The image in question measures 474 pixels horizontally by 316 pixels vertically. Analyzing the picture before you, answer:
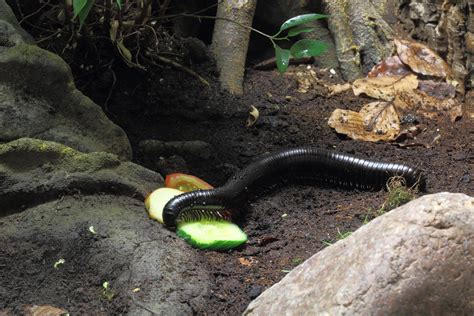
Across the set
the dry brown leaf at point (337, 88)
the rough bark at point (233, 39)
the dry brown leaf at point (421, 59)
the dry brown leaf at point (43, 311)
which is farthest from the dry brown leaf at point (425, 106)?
the dry brown leaf at point (43, 311)

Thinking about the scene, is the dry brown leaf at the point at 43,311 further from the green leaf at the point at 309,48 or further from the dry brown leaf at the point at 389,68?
the dry brown leaf at the point at 389,68

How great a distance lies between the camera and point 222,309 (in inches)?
98.7

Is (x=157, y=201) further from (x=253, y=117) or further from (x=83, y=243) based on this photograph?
(x=253, y=117)

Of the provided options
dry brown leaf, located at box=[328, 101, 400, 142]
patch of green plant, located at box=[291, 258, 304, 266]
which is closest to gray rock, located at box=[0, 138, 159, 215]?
patch of green plant, located at box=[291, 258, 304, 266]

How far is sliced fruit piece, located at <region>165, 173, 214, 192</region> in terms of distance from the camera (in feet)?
10.9

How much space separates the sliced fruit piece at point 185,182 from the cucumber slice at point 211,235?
272 mm

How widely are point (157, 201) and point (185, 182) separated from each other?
0.35 m

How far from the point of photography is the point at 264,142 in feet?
12.8

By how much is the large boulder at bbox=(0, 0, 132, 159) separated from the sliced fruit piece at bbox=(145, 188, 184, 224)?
33cm

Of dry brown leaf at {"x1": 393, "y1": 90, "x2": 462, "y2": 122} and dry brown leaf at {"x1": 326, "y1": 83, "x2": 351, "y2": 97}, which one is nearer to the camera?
dry brown leaf at {"x1": 393, "y1": 90, "x2": 462, "y2": 122}

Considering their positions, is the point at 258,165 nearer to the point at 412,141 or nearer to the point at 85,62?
the point at 412,141

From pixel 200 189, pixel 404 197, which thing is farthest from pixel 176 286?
pixel 404 197

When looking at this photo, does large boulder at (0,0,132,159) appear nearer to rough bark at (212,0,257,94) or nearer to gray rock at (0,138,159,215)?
gray rock at (0,138,159,215)

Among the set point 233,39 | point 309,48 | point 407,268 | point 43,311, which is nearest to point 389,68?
point 233,39
